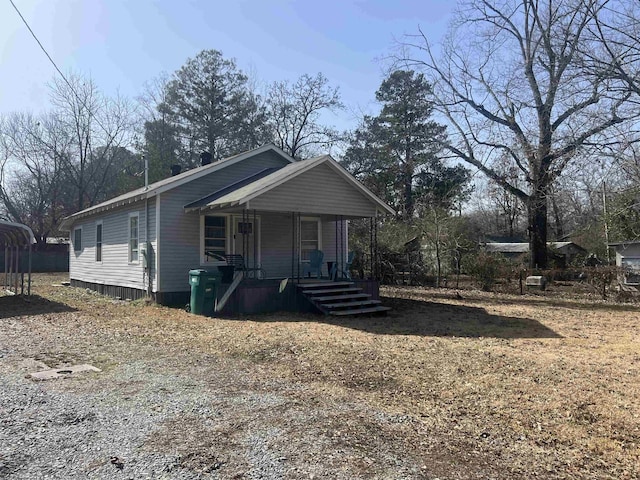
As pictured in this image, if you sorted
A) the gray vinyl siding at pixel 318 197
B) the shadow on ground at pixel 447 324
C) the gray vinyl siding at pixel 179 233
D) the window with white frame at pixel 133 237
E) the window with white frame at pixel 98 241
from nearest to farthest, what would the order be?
the shadow on ground at pixel 447 324 < the gray vinyl siding at pixel 318 197 < the gray vinyl siding at pixel 179 233 < the window with white frame at pixel 133 237 < the window with white frame at pixel 98 241

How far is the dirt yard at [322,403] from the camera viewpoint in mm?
3432

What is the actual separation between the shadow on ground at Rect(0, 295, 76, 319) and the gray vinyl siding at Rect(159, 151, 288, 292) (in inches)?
98.2

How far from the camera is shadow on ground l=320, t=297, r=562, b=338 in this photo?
8.85 m

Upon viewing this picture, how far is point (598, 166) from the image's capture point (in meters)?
12.2

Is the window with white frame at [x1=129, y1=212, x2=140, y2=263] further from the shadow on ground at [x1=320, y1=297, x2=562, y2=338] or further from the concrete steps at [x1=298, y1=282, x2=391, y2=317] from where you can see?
the shadow on ground at [x1=320, y1=297, x2=562, y2=338]

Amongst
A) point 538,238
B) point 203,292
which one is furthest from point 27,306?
point 538,238

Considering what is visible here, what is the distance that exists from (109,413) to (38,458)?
96 centimetres

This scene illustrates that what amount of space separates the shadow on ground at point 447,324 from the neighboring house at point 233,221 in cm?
260

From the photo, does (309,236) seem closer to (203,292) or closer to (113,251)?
(203,292)

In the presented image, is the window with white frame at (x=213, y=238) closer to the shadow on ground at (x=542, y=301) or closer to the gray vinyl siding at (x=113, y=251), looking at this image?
the gray vinyl siding at (x=113, y=251)

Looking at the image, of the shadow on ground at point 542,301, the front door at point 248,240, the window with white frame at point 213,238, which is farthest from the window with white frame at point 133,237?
the shadow on ground at point 542,301

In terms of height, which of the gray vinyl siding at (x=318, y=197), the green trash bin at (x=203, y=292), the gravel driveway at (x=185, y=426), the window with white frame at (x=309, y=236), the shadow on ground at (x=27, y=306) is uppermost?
the gray vinyl siding at (x=318, y=197)

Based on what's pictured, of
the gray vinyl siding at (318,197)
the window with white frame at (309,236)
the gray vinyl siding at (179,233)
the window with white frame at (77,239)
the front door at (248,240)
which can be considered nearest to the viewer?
the gray vinyl siding at (318,197)

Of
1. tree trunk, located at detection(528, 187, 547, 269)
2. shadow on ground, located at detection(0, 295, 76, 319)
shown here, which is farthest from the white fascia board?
tree trunk, located at detection(528, 187, 547, 269)
